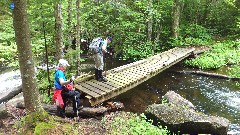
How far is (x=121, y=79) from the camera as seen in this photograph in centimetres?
1139

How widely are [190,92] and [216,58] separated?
6000 millimetres

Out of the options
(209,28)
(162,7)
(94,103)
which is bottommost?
(94,103)

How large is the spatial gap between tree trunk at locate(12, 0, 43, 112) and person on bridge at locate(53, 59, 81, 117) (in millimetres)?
1523

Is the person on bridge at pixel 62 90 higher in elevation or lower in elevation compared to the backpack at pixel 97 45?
lower

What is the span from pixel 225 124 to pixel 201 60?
9.72m

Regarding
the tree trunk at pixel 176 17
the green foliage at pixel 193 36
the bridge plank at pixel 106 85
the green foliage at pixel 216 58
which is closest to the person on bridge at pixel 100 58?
the bridge plank at pixel 106 85

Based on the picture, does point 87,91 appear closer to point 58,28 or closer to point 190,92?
point 58,28

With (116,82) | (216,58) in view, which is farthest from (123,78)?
(216,58)

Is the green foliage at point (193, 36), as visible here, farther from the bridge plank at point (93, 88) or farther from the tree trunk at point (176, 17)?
the bridge plank at point (93, 88)

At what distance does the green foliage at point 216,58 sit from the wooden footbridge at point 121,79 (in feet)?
5.39

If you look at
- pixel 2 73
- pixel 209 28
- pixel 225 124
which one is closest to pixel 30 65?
pixel 225 124

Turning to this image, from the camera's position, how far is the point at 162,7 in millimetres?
20484

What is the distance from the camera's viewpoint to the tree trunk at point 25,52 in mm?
5156

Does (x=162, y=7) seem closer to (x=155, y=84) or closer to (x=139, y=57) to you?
(x=139, y=57)
